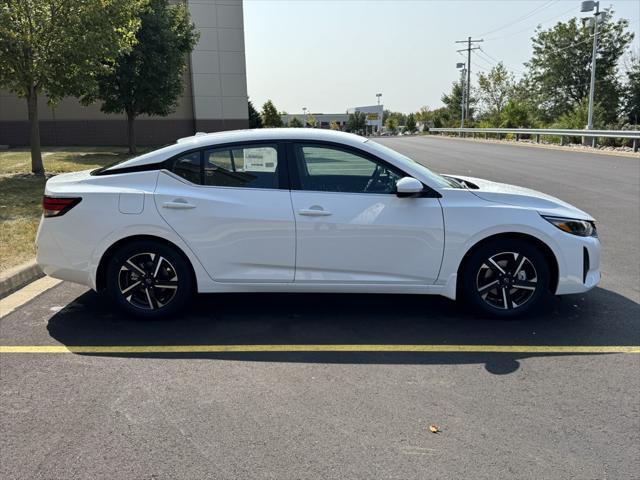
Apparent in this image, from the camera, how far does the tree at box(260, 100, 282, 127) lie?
45031mm

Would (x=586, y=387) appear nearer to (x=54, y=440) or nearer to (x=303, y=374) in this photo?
(x=303, y=374)

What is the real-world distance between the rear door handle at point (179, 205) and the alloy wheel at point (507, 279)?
2482 millimetres

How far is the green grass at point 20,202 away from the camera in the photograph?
6.47 metres

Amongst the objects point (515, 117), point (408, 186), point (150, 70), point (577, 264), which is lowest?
point (577, 264)

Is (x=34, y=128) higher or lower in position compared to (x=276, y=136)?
higher

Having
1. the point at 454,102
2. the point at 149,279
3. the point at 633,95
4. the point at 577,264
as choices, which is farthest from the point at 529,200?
the point at 454,102

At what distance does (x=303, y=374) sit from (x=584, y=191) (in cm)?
1045

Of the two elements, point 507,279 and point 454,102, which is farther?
point 454,102

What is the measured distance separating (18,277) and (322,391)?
12.3 ft

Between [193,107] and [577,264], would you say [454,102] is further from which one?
[577,264]

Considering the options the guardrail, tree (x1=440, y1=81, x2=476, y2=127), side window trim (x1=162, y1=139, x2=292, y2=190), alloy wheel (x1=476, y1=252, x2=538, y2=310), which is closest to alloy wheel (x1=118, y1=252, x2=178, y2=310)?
side window trim (x1=162, y1=139, x2=292, y2=190)

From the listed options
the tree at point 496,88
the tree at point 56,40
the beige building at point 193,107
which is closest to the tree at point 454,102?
the tree at point 496,88

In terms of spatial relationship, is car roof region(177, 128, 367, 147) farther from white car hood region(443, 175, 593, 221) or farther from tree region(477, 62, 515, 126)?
tree region(477, 62, 515, 126)

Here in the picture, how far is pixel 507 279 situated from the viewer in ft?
15.2
